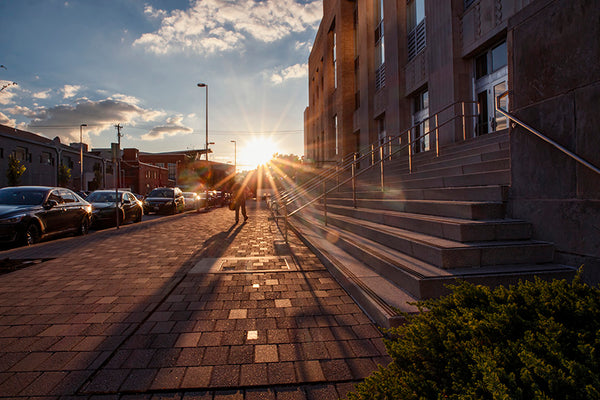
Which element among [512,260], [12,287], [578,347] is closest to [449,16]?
[512,260]

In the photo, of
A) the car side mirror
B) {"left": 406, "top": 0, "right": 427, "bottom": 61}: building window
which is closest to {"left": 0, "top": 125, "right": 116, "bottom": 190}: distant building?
the car side mirror

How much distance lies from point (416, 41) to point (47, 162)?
41760mm

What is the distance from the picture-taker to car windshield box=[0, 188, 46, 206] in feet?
28.1

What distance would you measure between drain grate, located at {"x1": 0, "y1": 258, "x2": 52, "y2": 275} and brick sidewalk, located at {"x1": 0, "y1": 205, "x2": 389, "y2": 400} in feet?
1.37

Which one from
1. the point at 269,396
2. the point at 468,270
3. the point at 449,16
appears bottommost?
the point at 269,396

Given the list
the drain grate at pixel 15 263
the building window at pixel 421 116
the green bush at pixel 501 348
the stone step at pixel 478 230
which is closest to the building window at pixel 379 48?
the building window at pixel 421 116

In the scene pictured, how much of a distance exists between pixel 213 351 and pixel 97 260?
16.2ft

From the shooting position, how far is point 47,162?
37.1 meters

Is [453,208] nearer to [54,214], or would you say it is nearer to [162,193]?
[54,214]

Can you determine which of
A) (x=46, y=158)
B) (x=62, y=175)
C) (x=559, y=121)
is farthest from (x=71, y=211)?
(x=46, y=158)

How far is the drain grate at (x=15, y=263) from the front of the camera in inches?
224

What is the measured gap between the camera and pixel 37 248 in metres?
7.89

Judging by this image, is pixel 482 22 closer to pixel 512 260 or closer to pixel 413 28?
pixel 413 28

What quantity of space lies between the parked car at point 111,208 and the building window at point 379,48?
14.6 meters
